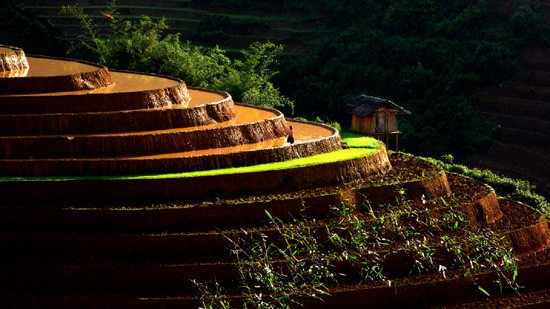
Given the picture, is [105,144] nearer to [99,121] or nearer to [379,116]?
[99,121]

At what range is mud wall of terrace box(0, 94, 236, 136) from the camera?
26.6 m

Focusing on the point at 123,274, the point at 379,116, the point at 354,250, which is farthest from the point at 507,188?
the point at 123,274

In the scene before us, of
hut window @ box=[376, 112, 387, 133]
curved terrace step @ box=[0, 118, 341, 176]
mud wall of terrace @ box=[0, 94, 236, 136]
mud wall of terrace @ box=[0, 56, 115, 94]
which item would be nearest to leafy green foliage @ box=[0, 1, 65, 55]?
hut window @ box=[376, 112, 387, 133]

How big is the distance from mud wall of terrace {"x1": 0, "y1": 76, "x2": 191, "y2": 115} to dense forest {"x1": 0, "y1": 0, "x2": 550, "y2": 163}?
41.7 ft

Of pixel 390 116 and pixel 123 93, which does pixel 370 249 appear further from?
pixel 390 116

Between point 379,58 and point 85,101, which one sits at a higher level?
point 85,101

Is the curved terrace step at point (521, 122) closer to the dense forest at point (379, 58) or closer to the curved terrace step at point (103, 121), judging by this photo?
the dense forest at point (379, 58)

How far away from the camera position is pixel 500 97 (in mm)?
48406

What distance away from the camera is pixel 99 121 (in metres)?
26.8

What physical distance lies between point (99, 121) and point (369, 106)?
1076 centimetres

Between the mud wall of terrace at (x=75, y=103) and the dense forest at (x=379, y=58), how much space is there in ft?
41.7

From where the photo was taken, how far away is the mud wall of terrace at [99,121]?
26.6 m

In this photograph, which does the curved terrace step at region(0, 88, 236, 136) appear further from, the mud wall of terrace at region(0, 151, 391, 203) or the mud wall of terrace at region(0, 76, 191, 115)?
the mud wall of terrace at region(0, 151, 391, 203)

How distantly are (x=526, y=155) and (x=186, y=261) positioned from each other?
23108 millimetres
